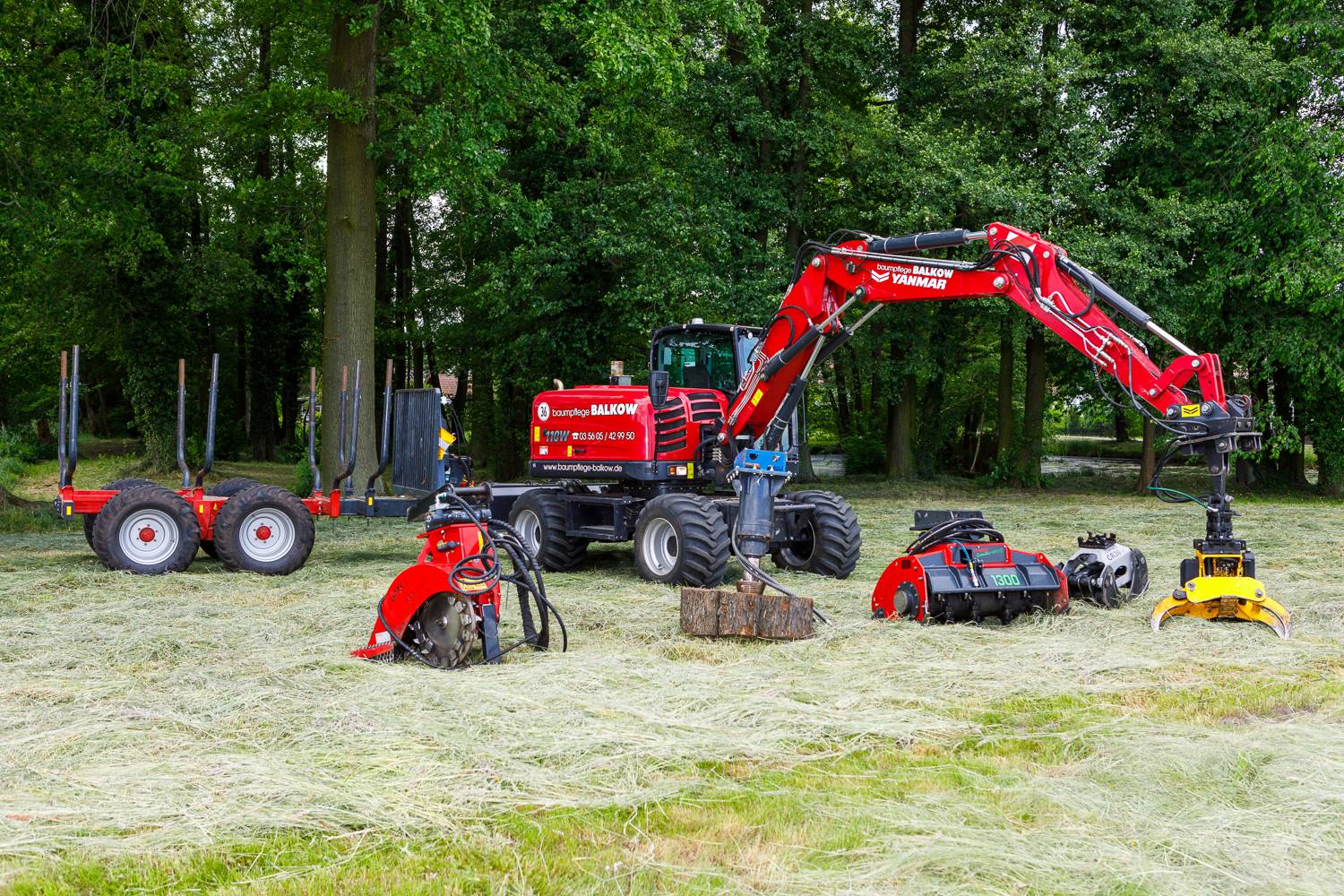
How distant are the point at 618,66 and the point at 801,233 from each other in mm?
8766

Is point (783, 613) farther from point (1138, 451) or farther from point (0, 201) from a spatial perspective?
point (1138, 451)

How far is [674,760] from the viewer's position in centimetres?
479

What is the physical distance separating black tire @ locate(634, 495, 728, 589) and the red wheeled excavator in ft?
0.05

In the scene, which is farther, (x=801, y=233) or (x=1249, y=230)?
(x=801, y=233)

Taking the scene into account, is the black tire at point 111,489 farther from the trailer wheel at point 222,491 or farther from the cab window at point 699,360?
the cab window at point 699,360

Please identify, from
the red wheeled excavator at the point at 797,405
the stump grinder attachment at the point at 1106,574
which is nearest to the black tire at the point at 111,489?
the red wheeled excavator at the point at 797,405

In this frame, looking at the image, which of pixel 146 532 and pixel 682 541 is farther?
pixel 146 532

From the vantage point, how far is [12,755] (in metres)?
4.67

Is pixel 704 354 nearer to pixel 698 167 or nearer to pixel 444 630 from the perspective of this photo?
pixel 444 630

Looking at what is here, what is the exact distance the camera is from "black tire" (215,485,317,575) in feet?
34.5

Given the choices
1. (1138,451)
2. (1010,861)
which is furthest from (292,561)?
(1138,451)

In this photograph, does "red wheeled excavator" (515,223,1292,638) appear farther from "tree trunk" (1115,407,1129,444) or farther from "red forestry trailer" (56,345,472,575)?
"tree trunk" (1115,407,1129,444)

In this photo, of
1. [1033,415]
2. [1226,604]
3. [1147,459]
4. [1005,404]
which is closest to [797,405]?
[1226,604]

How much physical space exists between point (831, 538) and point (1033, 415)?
43.4 feet
